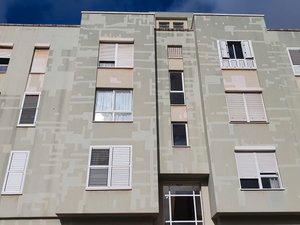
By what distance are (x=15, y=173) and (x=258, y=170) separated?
435 inches

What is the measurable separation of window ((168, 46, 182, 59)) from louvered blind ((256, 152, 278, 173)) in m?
7.47

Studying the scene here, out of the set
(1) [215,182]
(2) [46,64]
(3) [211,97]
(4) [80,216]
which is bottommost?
(4) [80,216]

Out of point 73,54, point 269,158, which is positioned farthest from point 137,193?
point 73,54

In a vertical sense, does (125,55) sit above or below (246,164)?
above

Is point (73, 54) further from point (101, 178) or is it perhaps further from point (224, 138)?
point (224, 138)

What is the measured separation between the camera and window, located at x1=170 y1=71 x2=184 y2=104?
60.0 feet

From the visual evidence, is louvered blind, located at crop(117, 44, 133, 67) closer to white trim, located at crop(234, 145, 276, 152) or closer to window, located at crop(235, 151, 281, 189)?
white trim, located at crop(234, 145, 276, 152)

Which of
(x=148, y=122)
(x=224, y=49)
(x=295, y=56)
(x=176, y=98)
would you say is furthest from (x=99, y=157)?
(x=295, y=56)

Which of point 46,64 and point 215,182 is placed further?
point 46,64

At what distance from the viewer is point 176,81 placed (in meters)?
19.1

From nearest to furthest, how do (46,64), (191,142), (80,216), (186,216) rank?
1. (80,216)
2. (186,216)
3. (191,142)
4. (46,64)

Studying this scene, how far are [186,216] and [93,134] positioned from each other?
5686mm

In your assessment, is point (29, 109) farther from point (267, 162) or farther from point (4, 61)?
point (267, 162)

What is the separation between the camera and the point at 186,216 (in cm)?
1554
